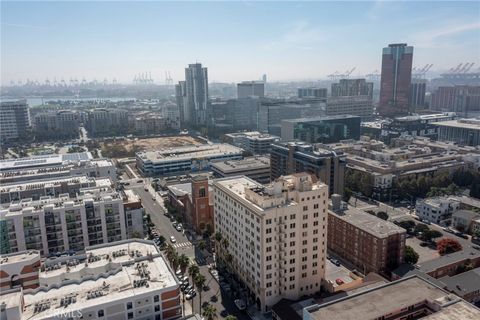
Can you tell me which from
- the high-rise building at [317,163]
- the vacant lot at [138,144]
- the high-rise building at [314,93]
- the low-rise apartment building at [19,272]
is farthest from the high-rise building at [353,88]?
the low-rise apartment building at [19,272]

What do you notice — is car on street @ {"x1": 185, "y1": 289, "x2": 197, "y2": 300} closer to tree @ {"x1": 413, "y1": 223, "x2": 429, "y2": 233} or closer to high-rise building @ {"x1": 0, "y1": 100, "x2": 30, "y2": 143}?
tree @ {"x1": 413, "y1": 223, "x2": 429, "y2": 233}

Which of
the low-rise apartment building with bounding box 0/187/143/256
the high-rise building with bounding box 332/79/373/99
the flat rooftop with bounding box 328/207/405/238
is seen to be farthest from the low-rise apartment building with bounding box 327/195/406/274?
the high-rise building with bounding box 332/79/373/99

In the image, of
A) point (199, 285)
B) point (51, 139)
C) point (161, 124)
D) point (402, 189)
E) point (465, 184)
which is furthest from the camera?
point (161, 124)

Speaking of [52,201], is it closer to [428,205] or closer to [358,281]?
[358,281]

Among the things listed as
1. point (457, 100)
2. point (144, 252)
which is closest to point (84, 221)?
point (144, 252)
